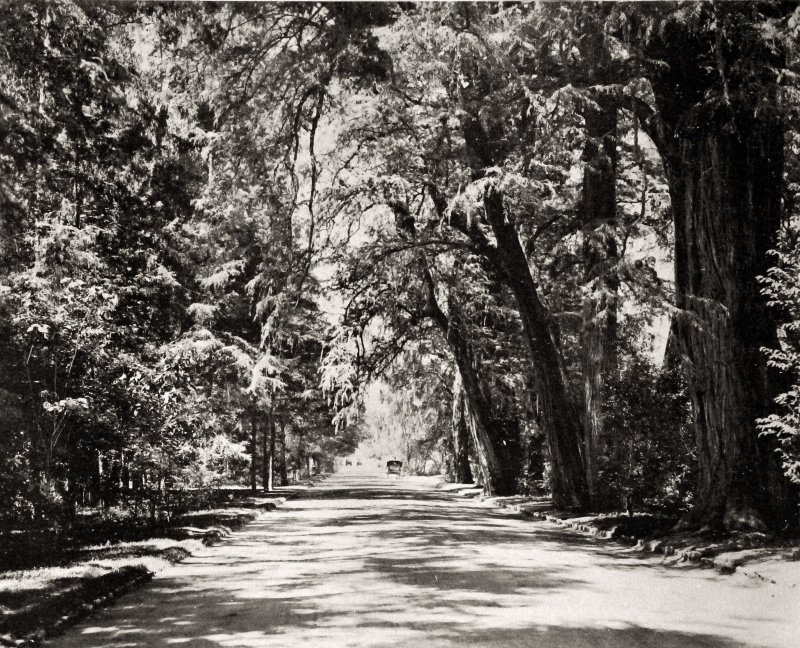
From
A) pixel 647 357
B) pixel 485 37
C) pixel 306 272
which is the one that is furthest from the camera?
pixel 647 357

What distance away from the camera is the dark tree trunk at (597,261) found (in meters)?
16.1

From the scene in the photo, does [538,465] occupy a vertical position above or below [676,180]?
below

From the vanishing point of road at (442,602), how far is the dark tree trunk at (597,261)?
5.15 meters

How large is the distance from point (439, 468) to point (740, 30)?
74031 mm

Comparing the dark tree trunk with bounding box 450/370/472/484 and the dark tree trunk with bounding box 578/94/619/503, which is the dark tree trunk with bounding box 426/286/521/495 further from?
the dark tree trunk with bounding box 578/94/619/503

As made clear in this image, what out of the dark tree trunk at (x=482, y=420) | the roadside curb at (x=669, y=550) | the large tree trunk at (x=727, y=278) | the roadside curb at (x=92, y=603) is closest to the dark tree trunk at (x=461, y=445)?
the dark tree trunk at (x=482, y=420)

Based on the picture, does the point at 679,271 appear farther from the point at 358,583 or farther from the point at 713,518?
the point at 358,583

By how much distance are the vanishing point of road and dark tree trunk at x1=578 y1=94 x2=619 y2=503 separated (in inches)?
203

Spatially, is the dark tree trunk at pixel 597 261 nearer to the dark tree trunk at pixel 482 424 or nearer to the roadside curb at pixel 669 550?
the roadside curb at pixel 669 550

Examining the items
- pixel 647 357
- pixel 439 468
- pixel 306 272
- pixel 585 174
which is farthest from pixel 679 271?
pixel 439 468

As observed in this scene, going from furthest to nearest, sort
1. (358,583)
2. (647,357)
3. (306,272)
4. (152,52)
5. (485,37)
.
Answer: (647,357) → (306,272) → (485,37) → (152,52) → (358,583)

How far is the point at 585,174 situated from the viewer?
1861 centimetres

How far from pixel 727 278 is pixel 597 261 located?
5068 millimetres

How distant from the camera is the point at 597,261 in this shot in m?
17.7
